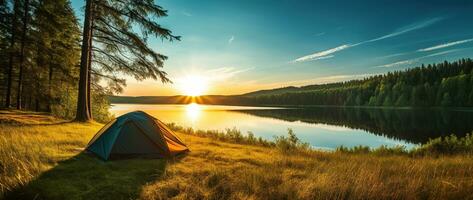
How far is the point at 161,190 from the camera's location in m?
5.55

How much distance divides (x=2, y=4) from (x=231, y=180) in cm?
2065

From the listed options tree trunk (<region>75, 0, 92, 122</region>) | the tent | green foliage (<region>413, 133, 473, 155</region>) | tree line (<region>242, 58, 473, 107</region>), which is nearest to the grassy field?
the tent

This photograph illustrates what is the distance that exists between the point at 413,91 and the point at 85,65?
86301mm

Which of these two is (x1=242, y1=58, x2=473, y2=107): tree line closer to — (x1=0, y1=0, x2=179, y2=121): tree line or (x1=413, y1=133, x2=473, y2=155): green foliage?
(x1=413, y1=133, x2=473, y2=155): green foliage

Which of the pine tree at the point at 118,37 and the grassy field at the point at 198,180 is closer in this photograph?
the grassy field at the point at 198,180

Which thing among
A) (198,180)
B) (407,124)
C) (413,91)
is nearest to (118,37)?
(198,180)

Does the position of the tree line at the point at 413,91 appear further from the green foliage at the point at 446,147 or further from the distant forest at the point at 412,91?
the green foliage at the point at 446,147

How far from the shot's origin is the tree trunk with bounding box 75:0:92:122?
15.0 metres

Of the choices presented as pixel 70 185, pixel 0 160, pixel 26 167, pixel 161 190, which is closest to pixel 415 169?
pixel 161 190

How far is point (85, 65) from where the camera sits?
15438 mm

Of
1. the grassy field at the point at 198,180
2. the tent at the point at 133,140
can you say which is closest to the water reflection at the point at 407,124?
the grassy field at the point at 198,180

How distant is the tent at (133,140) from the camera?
8.64m

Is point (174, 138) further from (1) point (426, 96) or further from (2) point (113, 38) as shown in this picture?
(1) point (426, 96)

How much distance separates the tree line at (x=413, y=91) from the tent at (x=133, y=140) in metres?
85.2
